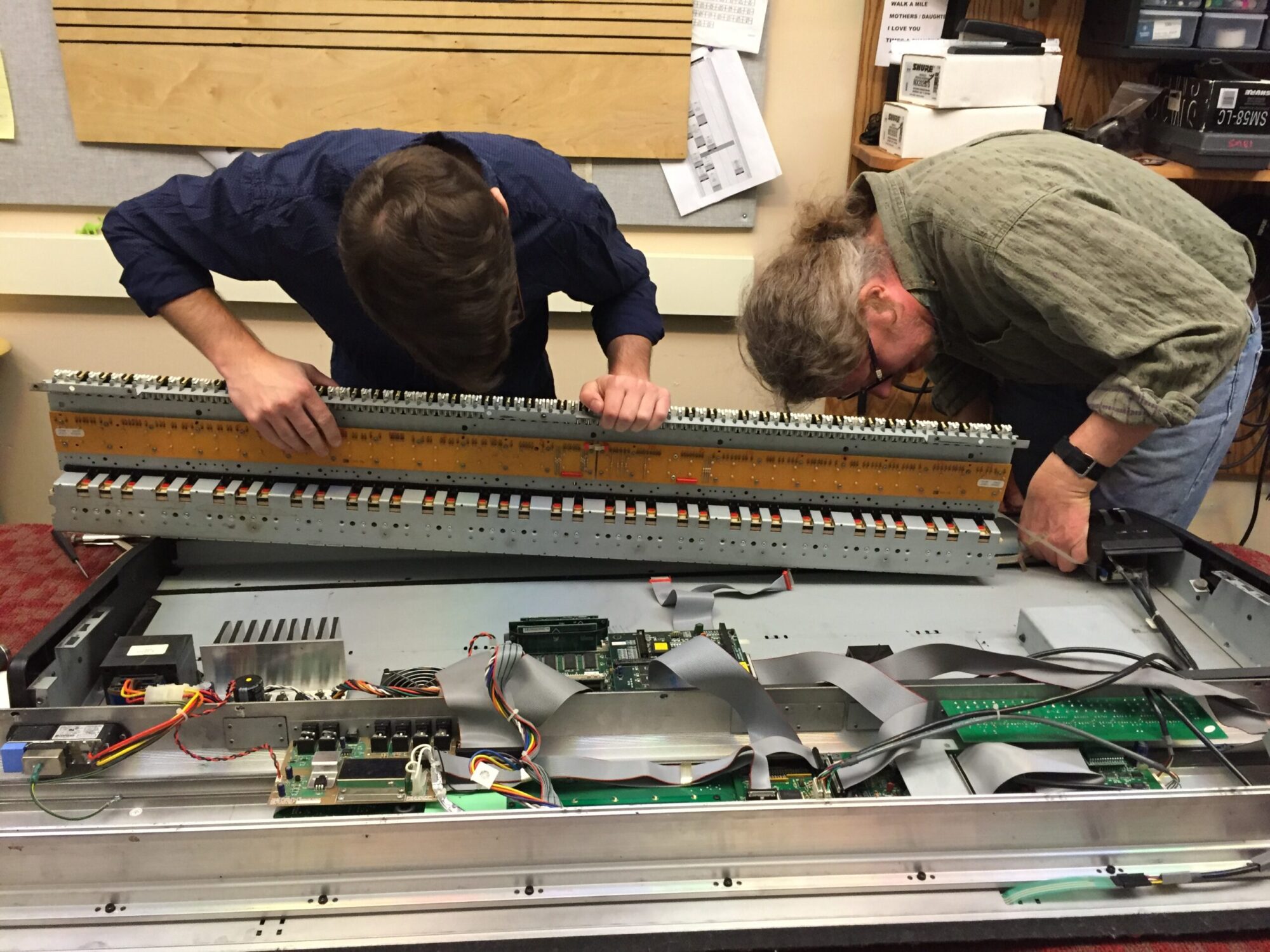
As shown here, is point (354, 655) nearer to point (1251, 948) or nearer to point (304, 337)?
point (1251, 948)

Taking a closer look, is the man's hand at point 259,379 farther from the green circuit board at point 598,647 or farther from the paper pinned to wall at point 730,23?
the paper pinned to wall at point 730,23

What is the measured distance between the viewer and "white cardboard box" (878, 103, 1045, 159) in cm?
232

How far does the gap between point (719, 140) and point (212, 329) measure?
1730 millimetres

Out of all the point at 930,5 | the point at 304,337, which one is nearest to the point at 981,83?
the point at 930,5

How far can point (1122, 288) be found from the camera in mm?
1375

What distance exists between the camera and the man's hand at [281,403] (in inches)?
59.1

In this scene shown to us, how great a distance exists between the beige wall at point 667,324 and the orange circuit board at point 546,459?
140cm

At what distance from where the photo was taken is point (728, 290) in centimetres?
286

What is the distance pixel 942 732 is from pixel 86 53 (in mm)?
3007

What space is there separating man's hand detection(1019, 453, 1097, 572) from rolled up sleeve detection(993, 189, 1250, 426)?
0.26 m

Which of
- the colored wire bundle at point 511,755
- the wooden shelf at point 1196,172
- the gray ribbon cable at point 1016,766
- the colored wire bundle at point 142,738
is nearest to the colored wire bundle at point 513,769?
the colored wire bundle at point 511,755

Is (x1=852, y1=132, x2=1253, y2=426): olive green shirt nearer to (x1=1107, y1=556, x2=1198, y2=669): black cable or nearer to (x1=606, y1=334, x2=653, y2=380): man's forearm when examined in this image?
(x1=1107, y1=556, x2=1198, y2=669): black cable

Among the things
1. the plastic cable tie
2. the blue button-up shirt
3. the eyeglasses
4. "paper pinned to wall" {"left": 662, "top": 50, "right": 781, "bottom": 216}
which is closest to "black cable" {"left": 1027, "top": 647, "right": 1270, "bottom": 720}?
the eyeglasses

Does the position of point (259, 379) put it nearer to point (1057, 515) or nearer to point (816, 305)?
point (816, 305)
